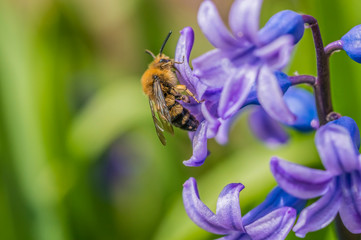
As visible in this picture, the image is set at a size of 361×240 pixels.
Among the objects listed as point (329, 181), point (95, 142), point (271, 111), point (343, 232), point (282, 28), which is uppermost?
point (282, 28)

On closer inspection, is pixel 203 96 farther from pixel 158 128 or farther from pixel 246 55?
pixel 158 128

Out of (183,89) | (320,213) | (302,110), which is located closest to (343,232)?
(320,213)

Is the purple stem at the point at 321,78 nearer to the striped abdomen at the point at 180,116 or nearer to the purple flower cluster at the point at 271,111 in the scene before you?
the purple flower cluster at the point at 271,111

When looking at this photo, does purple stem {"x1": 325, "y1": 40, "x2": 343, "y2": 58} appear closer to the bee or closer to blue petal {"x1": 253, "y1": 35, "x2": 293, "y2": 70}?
blue petal {"x1": 253, "y1": 35, "x2": 293, "y2": 70}

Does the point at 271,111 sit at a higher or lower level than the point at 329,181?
higher

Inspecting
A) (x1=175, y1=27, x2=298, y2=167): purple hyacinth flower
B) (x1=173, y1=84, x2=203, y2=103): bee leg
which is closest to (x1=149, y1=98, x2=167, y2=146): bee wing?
(x1=173, y1=84, x2=203, y2=103): bee leg
